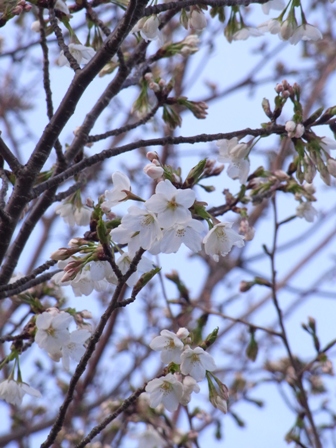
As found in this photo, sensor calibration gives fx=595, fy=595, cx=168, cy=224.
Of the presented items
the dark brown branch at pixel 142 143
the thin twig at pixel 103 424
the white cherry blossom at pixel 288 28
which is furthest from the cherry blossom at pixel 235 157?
the thin twig at pixel 103 424

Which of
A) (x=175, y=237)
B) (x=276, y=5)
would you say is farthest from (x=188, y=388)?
(x=276, y=5)

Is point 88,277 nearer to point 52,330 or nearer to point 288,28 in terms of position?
point 52,330

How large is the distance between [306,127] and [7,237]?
2.98 ft

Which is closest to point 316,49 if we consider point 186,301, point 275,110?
point 186,301

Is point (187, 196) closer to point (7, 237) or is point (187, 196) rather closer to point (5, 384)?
point (7, 237)

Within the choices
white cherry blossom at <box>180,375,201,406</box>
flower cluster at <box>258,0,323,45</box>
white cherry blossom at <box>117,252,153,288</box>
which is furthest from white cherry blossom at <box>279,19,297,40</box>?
white cherry blossom at <box>180,375,201,406</box>

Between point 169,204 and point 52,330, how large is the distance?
0.60m

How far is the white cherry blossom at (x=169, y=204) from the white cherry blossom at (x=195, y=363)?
370 mm

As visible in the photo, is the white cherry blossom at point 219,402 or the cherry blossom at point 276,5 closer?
the white cherry blossom at point 219,402

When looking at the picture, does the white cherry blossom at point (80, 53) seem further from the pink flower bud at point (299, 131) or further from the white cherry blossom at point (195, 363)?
the white cherry blossom at point (195, 363)

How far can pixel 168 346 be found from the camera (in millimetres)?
1571

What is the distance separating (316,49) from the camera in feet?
19.7

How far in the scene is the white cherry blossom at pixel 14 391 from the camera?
1.85 metres

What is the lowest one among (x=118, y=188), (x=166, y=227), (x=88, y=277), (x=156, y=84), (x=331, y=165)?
(x=166, y=227)
